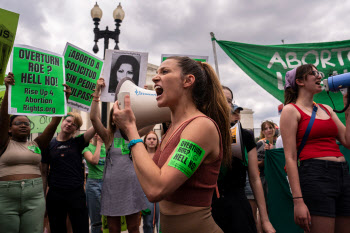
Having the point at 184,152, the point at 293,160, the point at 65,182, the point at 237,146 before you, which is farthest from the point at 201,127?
the point at 65,182

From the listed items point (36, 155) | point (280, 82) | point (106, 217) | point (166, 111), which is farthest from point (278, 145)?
point (36, 155)

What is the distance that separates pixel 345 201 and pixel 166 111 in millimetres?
1368

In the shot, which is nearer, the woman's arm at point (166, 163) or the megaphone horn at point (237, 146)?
the woman's arm at point (166, 163)

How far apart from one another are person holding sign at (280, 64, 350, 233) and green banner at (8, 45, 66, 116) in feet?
8.49

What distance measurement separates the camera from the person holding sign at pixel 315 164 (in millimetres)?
1909

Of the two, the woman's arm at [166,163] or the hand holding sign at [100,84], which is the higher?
the hand holding sign at [100,84]

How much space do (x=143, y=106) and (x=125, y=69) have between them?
5.74ft

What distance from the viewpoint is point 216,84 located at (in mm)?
1589

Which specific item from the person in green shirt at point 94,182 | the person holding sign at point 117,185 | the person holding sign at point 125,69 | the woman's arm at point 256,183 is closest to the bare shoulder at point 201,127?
the woman's arm at point 256,183

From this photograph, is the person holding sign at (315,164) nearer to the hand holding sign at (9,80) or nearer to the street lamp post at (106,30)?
the hand holding sign at (9,80)

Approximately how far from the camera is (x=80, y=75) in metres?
3.78

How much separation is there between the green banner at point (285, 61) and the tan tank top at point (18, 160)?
115 inches

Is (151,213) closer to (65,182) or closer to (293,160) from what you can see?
(65,182)

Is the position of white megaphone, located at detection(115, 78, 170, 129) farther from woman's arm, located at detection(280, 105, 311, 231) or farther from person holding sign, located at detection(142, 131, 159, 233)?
person holding sign, located at detection(142, 131, 159, 233)
